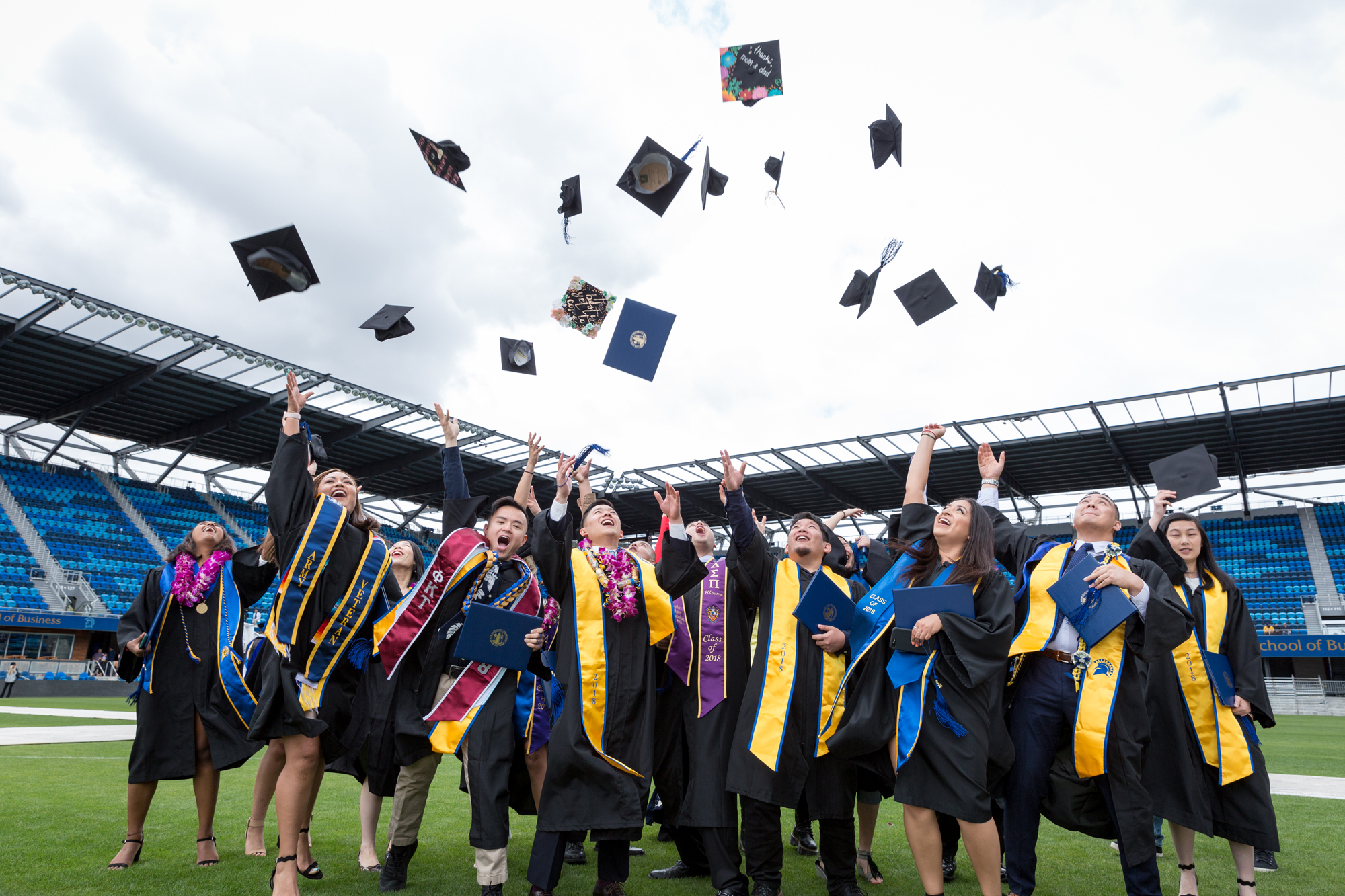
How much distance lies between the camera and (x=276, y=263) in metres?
5.53

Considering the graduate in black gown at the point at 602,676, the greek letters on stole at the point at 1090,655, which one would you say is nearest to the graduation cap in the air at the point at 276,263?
the graduate in black gown at the point at 602,676

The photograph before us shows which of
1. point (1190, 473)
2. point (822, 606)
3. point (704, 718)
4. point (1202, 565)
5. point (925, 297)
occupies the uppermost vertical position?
point (925, 297)

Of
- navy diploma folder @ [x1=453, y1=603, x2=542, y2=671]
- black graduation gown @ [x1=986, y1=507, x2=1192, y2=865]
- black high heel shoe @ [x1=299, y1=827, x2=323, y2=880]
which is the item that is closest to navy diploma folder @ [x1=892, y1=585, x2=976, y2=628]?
black graduation gown @ [x1=986, y1=507, x2=1192, y2=865]

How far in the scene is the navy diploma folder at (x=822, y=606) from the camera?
11.5 feet

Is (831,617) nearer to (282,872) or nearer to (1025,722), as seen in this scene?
(1025,722)

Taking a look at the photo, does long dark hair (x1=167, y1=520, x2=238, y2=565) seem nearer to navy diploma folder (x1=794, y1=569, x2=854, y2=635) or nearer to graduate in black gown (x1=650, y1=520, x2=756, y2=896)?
graduate in black gown (x1=650, y1=520, x2=756, y2=896)

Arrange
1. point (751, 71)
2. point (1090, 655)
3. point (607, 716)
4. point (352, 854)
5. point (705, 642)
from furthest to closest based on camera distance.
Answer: point (751, 71), point (352, 854), point (705, 642), point (607, 716), point (1090, 655)

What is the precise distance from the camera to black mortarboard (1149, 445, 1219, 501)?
18.8 ft

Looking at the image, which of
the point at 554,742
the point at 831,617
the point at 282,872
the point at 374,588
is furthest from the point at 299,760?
the point at 831,617

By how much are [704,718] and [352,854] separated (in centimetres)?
206

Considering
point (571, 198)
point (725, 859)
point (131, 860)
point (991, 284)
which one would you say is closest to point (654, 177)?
point (571, 198)

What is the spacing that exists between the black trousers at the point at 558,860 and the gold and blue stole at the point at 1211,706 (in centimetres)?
264

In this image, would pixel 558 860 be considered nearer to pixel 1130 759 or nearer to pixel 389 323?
pixel 1130 759

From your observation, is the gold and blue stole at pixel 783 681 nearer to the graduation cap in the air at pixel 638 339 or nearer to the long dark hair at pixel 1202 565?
the long dark hair at pixel 1202 565
